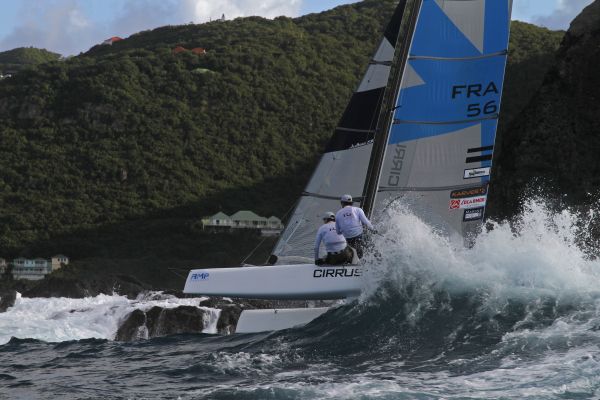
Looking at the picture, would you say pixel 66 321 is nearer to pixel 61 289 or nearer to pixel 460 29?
pixel 61 289

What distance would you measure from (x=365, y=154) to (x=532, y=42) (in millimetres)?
77916

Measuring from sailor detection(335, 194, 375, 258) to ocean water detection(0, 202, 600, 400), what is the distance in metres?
0.27

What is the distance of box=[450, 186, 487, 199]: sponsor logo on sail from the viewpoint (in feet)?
49.0

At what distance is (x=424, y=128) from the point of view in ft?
48.7

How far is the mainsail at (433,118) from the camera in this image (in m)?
14.6

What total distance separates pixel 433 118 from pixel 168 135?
58.0 meters

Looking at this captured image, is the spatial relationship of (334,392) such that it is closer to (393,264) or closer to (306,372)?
(306,372)

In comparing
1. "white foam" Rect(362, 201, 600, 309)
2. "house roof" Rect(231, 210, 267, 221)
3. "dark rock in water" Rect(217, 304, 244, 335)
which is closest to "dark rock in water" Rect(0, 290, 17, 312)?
"dark rock in water" Rect(217, 304, 244, 335)

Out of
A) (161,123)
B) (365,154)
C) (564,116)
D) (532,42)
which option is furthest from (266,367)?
(532,42)

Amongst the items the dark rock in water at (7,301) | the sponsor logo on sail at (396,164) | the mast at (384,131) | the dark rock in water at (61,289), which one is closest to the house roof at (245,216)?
the dark rock in water at (61,289)

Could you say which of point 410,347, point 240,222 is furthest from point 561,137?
point 240,222

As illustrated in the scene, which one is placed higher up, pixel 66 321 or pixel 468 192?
pixel 468 192

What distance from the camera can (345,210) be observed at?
1265 centimetres

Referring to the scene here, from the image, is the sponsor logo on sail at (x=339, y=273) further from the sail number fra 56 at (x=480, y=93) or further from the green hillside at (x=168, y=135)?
the green hillside at (x=168, y=135)
